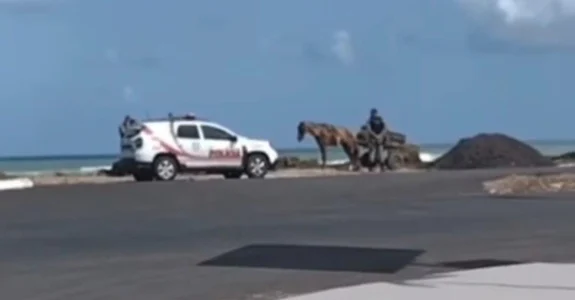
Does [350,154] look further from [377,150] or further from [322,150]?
[322,150]

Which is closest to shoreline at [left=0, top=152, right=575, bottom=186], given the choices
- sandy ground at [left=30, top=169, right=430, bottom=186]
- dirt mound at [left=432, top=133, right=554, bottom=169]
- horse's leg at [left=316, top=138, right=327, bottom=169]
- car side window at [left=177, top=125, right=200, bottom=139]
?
sandy ground at [left=30, top=169, right=430, bottom=186]

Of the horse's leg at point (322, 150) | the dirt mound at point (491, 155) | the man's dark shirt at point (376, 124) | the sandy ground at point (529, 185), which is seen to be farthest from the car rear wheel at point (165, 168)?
the dirt mound at point (491, 155)

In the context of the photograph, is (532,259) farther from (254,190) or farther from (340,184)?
(340,184)

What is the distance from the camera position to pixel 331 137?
155 ft

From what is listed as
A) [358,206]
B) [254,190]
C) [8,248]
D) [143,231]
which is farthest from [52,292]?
[254,190]

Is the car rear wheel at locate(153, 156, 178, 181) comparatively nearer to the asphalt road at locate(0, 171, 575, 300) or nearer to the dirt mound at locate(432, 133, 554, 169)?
the asphalt road at locate(0, 171, 575, 300)

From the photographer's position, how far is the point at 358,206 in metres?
25.8

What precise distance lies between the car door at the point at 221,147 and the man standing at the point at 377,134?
6925 mm

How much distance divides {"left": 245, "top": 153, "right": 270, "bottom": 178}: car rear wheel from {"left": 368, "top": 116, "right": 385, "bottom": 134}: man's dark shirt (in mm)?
6373

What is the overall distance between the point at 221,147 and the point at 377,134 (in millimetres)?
7803

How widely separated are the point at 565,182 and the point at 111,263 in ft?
60.0

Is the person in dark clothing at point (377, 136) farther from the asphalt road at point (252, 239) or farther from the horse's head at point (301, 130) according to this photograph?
the asphalt road at point (252, 239)

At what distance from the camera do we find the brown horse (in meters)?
46.4

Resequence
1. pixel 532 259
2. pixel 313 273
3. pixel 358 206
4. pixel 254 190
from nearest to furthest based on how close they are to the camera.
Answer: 1. pixel 313 273
2. pixel 532 259
3. pixel 358 206
4. pixel 254 190
